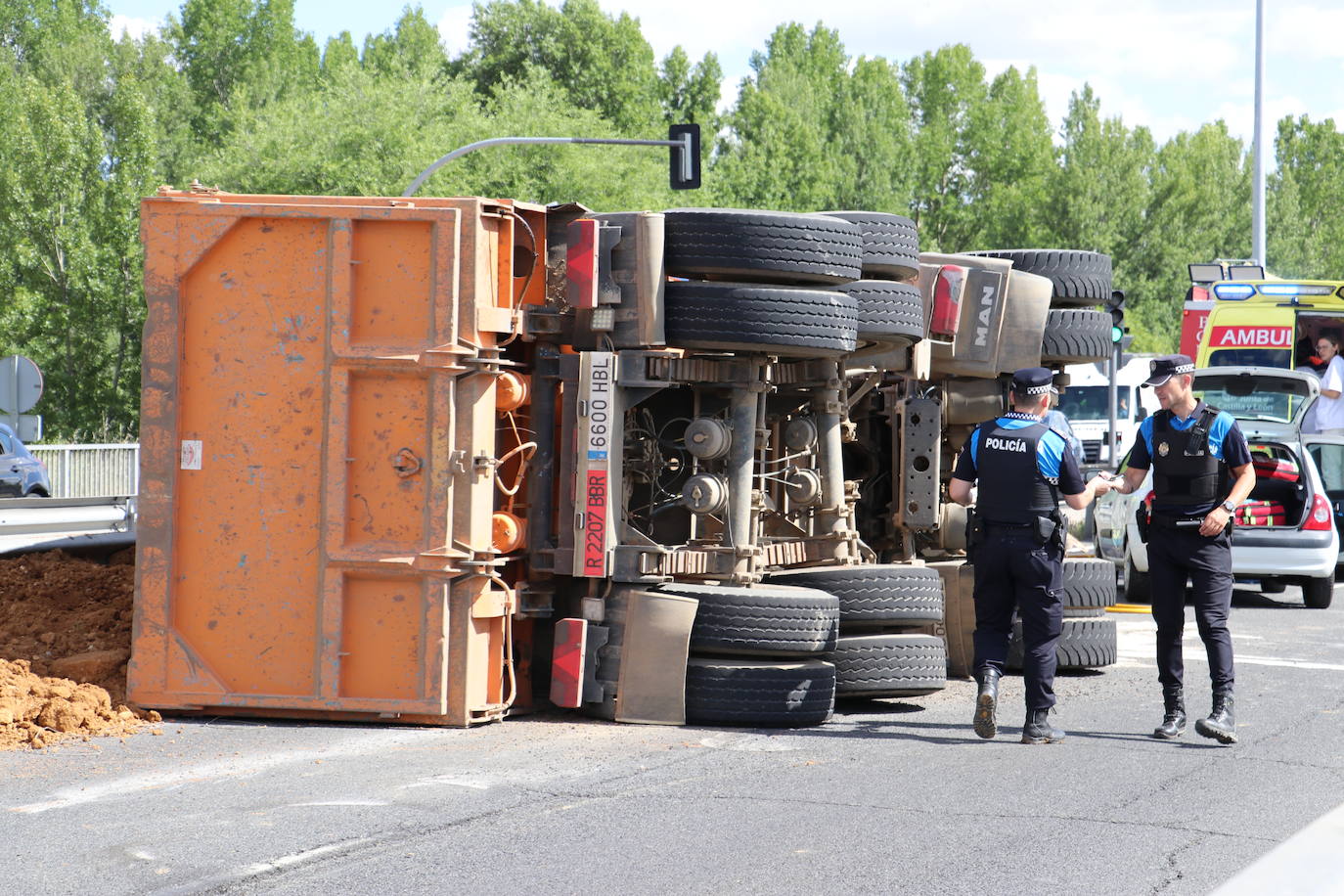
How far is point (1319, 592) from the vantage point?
15336mm

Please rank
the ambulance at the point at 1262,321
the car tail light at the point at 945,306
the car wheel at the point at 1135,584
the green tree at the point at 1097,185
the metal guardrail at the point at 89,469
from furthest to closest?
the green tree at the point at 1097,185, the metal guardrail at the point at 89,469, the ambulance at the point at 1262,321, the car wheel at the point at 1135,584, the car tail light at the point at 945,306

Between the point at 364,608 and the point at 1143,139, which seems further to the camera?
the point at 1143,139

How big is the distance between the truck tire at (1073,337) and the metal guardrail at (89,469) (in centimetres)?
2250

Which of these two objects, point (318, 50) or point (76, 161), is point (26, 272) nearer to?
point (76, 161)

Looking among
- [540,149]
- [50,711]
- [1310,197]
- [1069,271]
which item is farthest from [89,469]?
[1310,197]

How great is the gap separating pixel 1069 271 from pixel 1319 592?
6.03m

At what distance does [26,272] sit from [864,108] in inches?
1785

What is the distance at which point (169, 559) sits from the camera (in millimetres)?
7898

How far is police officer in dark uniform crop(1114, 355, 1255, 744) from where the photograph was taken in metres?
8.09

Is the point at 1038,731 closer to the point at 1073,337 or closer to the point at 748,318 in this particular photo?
the point at 748,318

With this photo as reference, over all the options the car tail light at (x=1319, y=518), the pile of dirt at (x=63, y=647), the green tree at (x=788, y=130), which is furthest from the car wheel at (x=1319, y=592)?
the green tree at (x=788, y=130)

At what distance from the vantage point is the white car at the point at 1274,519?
15.0 metres

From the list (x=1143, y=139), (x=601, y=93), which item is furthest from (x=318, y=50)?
(x=1143, y=139)

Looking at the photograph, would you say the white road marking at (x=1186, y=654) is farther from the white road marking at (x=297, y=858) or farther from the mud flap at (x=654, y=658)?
the white road marking at (x=297, y=858)
